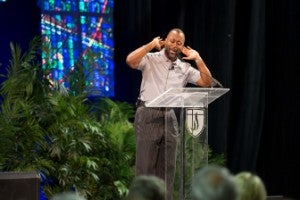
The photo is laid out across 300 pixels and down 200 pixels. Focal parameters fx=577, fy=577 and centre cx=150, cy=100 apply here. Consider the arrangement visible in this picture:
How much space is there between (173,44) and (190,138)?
71 centimetres

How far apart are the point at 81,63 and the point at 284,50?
2.34 metres

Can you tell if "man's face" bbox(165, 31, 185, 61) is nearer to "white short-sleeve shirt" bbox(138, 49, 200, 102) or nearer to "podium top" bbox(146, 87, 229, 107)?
"white short-sleeve shirt" bbox(138, 49, 200, 102)

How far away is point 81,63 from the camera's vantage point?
5.24m

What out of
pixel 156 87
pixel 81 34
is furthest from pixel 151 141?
pixel 81 34

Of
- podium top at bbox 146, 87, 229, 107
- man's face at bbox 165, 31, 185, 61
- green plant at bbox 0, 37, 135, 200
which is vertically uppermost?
man's face at bbox 165, 31, 185, 61

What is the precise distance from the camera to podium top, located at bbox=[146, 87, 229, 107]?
3.15m

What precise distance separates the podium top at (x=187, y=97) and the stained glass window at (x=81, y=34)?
2613 mm

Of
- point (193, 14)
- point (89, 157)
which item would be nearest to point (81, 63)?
point (89, 157)

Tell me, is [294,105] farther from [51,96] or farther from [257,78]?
[51,96]

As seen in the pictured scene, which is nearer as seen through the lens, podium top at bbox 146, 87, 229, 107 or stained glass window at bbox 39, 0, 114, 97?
podium top at bbox 146, 87, 229, 107

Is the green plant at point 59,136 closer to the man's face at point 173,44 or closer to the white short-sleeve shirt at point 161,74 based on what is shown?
the white short-sleeve shirt at point 161,74

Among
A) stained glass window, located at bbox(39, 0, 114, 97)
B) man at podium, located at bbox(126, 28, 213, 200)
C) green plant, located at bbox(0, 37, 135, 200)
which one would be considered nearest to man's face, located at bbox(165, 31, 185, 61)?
man at podium, located at bbox(126, 28, 213, 200)

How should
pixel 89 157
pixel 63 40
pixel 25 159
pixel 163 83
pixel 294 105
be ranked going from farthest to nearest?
pixel 294 105
pixel 63 40
pixel 89 157
pixel 25 159
pixel 163 83

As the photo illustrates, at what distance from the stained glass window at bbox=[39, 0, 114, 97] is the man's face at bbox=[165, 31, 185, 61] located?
80.6 inches
